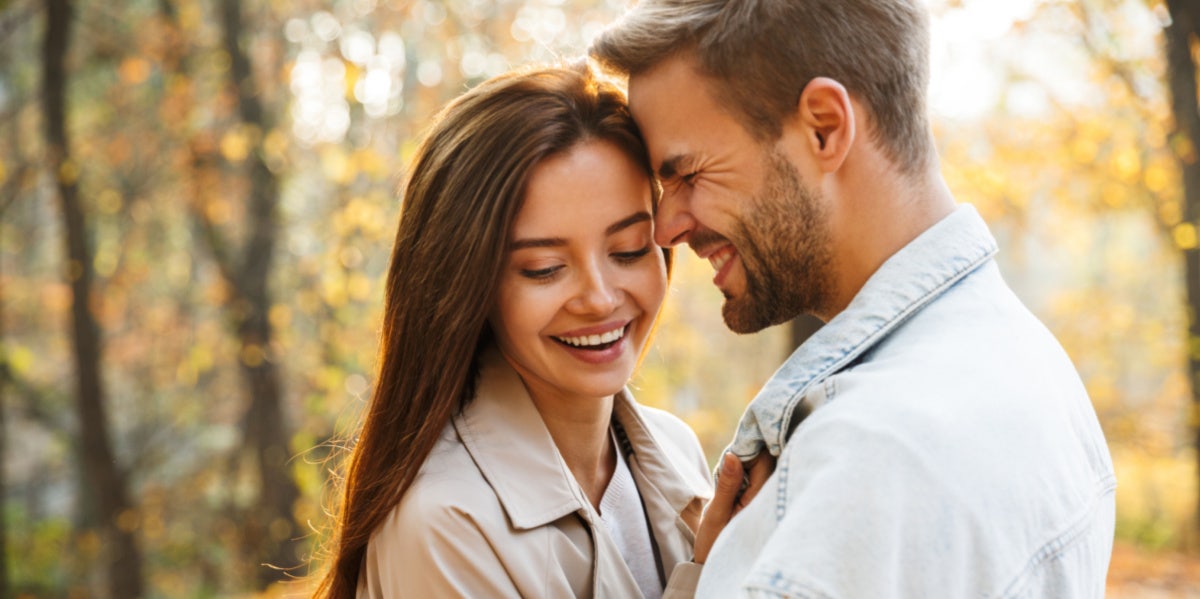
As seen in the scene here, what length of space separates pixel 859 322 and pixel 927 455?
1.23 feet

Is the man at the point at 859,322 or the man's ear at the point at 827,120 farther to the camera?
the man's ear at the point at 827,120

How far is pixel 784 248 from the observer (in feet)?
6.94

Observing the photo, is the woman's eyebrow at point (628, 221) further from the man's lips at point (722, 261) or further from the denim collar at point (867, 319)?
the denim collar at point (867, 319)

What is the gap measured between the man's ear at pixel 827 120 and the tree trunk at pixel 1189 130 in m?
3.80

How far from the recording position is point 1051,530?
1624mm

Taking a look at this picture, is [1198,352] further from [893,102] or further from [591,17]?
[893,102]

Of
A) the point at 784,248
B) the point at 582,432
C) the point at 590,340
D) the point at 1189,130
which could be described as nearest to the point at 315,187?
the point at 1189,130

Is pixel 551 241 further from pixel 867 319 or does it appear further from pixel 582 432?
pixel 867 319

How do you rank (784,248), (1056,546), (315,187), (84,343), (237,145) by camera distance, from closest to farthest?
(1056,546) < (784,248) < (237,145) < (84,343) < (315,187)

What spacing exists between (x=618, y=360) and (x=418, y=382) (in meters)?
0.49

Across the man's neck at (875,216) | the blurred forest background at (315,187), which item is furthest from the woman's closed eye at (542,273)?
the blurred forest background at (315,187)

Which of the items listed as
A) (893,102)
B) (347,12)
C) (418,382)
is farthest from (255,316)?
(893,102)

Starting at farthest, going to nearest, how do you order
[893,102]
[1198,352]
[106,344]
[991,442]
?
[106,344], [1198,352], [893,102], [991,442]

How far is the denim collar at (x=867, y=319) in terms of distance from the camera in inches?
70.7
